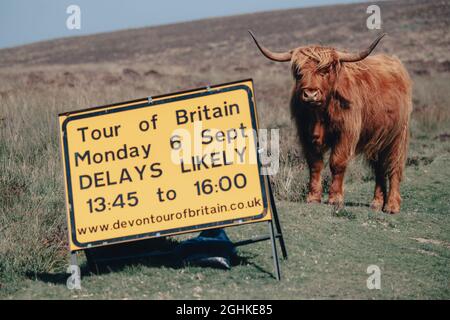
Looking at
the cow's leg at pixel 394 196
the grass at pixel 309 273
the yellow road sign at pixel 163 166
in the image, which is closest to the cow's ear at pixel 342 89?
the grass at pixel 309 273

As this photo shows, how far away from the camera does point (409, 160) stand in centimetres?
1152

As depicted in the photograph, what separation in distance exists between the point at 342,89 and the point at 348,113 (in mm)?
296

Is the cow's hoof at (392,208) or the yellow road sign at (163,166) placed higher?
the yellow road sign at (163,166)

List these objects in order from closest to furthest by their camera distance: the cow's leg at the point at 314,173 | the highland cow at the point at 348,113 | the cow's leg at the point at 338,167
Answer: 1. the highland cow at the point at 348,113
2. the cow's leg at the point at 338,167
3. the cow's leg at the point at 314,173

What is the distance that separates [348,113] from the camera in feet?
23.7

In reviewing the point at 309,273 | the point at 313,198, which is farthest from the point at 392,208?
the point at 309,273

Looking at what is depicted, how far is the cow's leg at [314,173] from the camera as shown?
757 centimetres

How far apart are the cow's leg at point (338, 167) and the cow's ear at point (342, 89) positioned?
53cm

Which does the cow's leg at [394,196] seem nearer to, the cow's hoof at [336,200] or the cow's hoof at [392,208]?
the cow's hoof at [392,208]

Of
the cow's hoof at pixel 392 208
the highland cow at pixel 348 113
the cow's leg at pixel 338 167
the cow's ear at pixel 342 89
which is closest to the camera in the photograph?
the highland cow at pixel 348 113

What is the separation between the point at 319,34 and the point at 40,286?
42.9 meters

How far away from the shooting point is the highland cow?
22.7 feet

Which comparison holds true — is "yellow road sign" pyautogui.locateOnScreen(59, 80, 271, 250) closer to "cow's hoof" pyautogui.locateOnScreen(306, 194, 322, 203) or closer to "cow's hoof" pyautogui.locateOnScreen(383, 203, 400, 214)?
"cow's hoof" pyautogui.locateOnScreen(306, 194, 322, 203)

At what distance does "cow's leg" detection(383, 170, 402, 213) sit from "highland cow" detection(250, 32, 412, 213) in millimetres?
13
